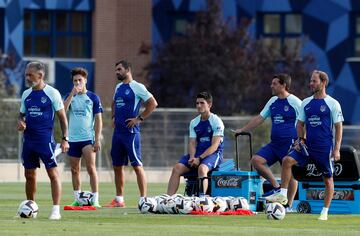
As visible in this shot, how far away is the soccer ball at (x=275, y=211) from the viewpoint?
61.2 feet

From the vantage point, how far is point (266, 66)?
2003 inches

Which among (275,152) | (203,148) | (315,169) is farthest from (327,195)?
(203,148)

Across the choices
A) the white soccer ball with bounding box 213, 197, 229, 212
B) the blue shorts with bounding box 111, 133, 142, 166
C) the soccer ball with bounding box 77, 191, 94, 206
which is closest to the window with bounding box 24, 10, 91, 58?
the blue shorts with bounding box 111, 133, 142, 166

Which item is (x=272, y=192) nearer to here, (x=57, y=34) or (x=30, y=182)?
(x=30, y=182)

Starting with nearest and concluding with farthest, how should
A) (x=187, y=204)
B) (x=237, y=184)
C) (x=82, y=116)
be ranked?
(x=187, y=204) < (x=237, y=184) < (x=82, y=116)

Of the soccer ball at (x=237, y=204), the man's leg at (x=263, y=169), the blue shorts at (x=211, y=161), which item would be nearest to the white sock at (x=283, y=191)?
the soccer ball at (x=237, y=204)

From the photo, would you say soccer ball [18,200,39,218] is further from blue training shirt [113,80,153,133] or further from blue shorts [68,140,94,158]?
blue training shirt [113,80,153,133]

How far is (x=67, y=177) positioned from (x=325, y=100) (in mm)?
19135

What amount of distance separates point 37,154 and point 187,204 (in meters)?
2.52

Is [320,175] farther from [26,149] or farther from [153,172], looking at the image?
[153,172]

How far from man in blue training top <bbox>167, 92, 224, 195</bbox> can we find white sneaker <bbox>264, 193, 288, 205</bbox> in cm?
153

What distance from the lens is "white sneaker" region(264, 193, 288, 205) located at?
64.1 ft

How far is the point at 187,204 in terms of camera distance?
64.4ft

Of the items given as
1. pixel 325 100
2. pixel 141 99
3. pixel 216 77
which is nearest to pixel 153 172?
pixel 216 77
